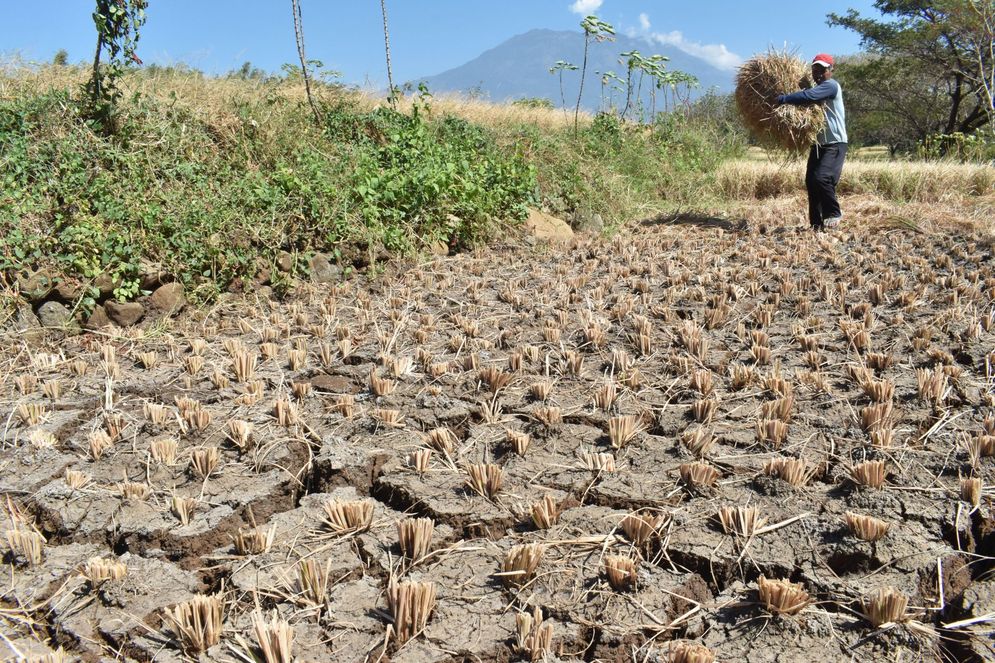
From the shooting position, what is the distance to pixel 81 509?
204 cm

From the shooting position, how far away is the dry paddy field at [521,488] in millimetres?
1523

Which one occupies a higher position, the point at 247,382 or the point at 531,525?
the point at 247,382

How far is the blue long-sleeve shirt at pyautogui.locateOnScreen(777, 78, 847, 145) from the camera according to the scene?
565 cm

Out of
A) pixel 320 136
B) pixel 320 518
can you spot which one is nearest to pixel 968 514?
pixel 320 518

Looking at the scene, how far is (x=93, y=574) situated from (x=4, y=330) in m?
2.66

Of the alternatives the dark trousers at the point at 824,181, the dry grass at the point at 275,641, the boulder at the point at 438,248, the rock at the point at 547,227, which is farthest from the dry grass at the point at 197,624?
the dark trousers at the point at 824,181

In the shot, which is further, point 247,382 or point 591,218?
point 591,218

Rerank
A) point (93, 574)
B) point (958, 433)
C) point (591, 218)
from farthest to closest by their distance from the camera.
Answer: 1. point (591, 218)
2. point (958, 433)
3. point (93, 574)

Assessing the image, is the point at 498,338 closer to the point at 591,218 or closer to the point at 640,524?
the point at 640,524

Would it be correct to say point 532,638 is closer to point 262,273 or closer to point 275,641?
point 275,641

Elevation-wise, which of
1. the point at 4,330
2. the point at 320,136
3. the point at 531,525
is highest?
the point at 320,136

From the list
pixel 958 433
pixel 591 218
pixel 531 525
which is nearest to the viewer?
pixel 531 525

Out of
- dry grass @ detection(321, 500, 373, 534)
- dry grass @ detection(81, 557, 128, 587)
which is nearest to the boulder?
dry grass @ detection(321, 500, 373, 534)

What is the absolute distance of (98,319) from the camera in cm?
400
